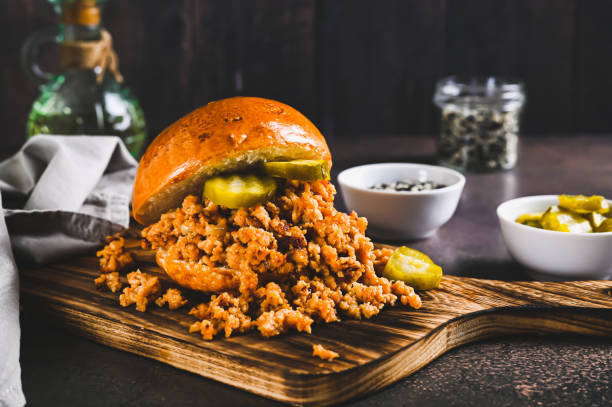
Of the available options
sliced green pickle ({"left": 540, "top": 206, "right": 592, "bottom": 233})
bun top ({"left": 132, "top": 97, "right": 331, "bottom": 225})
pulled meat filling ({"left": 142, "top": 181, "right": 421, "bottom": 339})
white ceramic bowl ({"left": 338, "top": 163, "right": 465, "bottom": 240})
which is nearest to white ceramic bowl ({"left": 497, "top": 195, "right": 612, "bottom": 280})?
sliced green pickle ({"left": 540, "top": 206, "right": 592, "bottom": 233})

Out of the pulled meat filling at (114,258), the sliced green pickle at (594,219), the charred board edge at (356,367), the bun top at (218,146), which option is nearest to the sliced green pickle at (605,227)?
the sliced green pickle at (594,219)

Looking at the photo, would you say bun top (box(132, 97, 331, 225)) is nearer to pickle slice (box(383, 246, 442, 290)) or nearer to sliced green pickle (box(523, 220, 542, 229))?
pickle slice (box(383, 246, 442, 290))

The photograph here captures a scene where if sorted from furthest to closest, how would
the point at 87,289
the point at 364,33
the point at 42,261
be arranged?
the point at 364,33, the point at 42,261, the point at 87,289

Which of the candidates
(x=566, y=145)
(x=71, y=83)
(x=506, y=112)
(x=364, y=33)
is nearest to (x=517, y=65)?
(x=566, y=145)

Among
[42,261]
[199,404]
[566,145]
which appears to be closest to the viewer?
[199,404]

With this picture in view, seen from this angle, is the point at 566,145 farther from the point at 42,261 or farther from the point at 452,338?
the point at 42,261

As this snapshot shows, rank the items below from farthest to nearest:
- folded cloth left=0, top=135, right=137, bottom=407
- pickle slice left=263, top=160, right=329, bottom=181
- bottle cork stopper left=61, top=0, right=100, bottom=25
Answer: bottle cork stopper left=61, top=0, right=100, bottom=25, folded cloth left=0, top=135, right=137, bottom=407, pickle slice left=263, top=160, right=329, bottom=181

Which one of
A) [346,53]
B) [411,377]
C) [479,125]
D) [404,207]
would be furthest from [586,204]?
[346,53]
